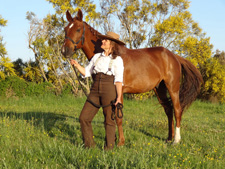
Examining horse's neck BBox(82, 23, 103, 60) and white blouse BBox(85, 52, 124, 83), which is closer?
white blouse BBox(85, 52, 124, 83)

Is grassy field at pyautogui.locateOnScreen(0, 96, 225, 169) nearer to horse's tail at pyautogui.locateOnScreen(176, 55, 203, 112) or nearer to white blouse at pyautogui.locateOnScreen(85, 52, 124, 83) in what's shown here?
horse's tail at pyautogui.locateOnScreen(176, 55, 203, 112)

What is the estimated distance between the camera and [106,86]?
411 cm

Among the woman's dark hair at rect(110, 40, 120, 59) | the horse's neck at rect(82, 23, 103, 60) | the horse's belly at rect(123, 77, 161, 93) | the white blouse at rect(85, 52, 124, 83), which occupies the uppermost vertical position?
the horse's neck at rect(82, 23, 103, 60)

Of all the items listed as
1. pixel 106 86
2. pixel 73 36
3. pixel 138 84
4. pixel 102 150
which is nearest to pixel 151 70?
pixel 138 84

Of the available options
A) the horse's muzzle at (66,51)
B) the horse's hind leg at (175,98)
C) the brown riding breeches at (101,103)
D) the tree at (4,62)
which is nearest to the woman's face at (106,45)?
the brown riding breeches at (101,103)

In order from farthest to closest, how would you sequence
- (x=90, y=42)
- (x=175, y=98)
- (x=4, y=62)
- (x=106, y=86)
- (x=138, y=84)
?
1. (x=4, y=62)
2. (x=175, y=98)
3. (x=138, y=84)
4. (x=90, y=42)
5. (x=106, y=86)

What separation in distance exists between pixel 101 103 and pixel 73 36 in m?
1.41

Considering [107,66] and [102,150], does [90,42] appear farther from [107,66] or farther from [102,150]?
[102,150]

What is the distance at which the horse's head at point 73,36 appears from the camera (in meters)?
4.57

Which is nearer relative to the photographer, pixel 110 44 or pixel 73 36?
pixel 110 44

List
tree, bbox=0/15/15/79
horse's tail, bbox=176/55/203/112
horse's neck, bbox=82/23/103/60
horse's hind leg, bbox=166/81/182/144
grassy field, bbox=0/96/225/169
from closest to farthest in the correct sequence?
grassy field, bbox=0/96/225/169, horse's neck, bbox=82/23/103/60, horse's hind leg, bbox=166/81/182/144, horse's tail, bbox=176/55/203/112, tree, bbox=0/15/15/79

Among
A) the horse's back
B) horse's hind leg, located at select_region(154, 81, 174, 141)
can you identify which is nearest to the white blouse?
the horse's back

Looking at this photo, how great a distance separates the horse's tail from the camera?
6238mm

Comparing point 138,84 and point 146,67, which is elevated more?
point 146,67
